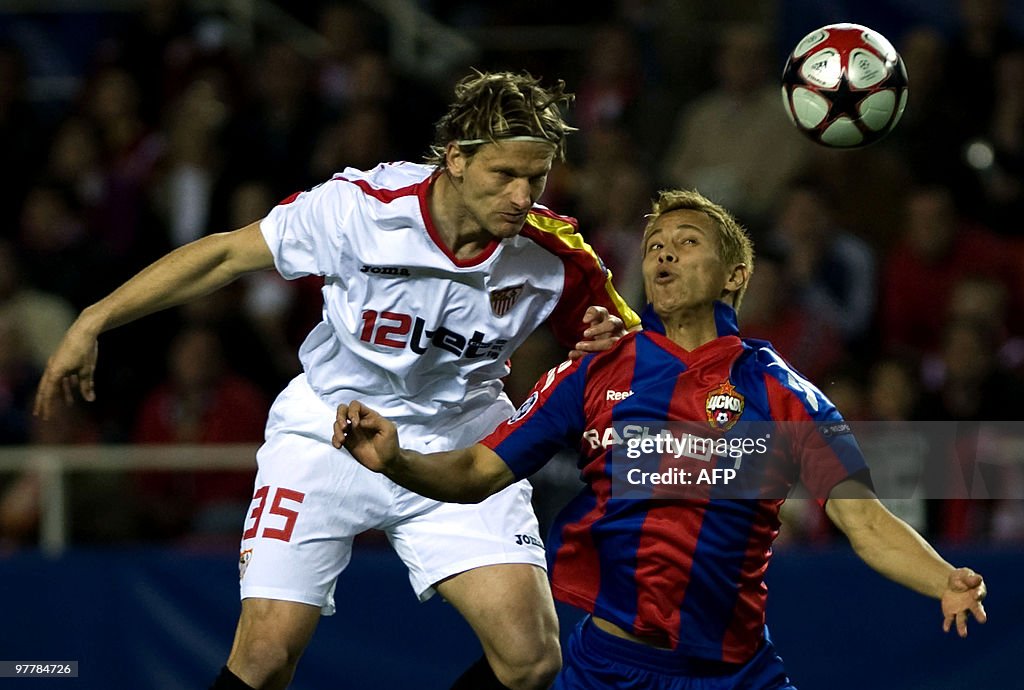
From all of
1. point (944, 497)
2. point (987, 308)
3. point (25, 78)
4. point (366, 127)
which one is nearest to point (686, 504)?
point (944, 497)

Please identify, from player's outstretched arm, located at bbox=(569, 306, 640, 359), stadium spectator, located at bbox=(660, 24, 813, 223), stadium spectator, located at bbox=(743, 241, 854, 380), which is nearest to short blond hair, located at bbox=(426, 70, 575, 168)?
player's outstretched arm, located at bbox=(569, 306, 640, 359)

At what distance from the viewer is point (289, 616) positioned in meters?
4.71

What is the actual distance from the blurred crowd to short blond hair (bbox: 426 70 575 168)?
274cm

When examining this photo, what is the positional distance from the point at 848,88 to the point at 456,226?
4.85 feet

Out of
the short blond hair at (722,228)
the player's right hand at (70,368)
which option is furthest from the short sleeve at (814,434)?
the player's right hand at (70,368)

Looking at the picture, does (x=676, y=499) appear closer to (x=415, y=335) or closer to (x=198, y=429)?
(x=415, y=335)

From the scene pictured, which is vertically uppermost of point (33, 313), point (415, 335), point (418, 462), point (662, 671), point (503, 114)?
point (503, 114)

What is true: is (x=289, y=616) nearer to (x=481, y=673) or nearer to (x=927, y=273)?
(x=481, y=673)

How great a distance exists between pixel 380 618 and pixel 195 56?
458 cm

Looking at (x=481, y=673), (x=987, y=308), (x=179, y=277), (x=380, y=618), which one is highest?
(x=179, y=277)

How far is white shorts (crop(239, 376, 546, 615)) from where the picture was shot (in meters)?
4.75

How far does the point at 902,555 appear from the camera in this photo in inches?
148

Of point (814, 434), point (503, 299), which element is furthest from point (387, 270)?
point (814, 434)

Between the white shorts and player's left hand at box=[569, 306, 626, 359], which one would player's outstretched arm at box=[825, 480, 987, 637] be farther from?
the white shorts
